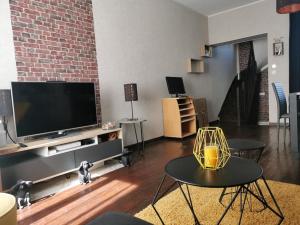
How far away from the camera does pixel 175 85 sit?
17.0ft

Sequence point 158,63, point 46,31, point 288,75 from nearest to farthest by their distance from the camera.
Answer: point 46,31 < point 158,63 < point 288,75

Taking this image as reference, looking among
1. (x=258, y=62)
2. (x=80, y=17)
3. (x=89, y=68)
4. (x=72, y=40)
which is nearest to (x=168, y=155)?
(x=89, y=68)

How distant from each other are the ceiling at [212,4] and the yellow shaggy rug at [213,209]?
4.68 m

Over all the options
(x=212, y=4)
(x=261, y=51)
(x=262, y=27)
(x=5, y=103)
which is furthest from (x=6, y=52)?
(x=261, y=51)

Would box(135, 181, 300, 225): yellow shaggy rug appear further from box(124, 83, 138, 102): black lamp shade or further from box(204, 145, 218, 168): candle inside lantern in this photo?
box(124, 83, 138, 102): black lamp shade

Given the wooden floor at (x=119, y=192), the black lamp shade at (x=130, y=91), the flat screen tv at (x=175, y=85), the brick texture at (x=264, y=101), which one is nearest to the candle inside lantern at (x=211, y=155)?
the wooden floor at (x=119, y=192)

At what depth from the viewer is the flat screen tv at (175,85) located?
16.5ft

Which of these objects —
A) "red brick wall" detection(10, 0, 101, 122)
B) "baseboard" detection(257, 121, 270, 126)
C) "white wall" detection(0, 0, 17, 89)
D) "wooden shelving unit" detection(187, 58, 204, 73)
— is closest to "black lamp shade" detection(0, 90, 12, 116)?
"white wall" detection(0, 0, 17, 89)

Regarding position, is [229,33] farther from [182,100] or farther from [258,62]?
[182,100]

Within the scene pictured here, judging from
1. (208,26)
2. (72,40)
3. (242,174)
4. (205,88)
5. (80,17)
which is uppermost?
(208,26)

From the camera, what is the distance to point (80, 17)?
11.8 ft

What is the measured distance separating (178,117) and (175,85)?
771mm

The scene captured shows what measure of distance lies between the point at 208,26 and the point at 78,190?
584 cm

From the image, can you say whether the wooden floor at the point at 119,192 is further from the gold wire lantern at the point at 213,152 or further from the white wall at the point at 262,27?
the white wall at the point at 262,27
